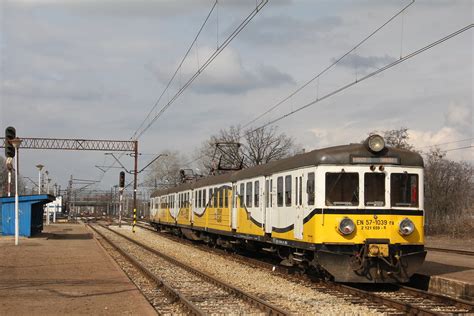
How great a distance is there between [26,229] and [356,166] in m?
21.4

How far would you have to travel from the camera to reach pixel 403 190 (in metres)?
13.0

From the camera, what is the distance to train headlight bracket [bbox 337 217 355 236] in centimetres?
1249

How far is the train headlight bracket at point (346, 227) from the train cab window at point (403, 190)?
1093mm

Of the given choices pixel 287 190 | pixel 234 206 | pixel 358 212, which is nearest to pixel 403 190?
pixel 358 212

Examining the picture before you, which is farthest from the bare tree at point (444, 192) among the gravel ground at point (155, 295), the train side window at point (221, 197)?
the gravel ground at point (155, 295)

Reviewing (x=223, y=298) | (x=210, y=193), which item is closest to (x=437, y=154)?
(x=210, y=193)

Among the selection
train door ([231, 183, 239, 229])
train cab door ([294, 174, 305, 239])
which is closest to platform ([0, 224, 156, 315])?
train cab door ([294, 174, 305, 239])

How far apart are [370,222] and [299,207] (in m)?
1.79

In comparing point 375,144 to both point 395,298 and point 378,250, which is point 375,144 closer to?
point 378,250

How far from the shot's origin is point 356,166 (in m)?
13.0

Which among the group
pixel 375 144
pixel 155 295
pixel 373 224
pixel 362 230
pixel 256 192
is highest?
pixel 375 144

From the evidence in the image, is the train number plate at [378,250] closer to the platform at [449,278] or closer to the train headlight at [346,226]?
the train headlight at [346,226]

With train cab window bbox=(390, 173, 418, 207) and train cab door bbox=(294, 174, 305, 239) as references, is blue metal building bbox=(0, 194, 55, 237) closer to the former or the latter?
train cab door bbox=(294, 174, 305, 239)

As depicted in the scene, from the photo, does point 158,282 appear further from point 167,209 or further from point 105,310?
point 167,209
